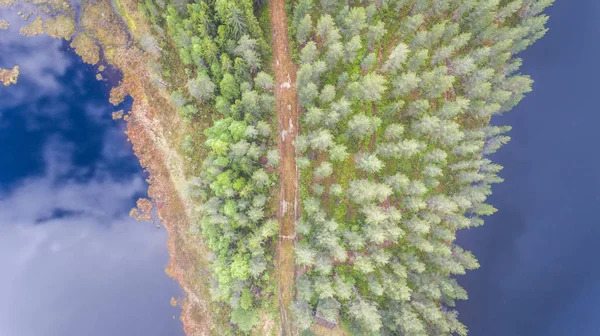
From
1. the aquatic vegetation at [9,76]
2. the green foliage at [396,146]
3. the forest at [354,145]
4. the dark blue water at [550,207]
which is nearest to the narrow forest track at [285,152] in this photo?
the forest at [354,145]

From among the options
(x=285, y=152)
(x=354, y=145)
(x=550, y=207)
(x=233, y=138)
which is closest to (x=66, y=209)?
(x=233, y=138)

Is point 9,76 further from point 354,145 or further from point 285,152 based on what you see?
point 354,145

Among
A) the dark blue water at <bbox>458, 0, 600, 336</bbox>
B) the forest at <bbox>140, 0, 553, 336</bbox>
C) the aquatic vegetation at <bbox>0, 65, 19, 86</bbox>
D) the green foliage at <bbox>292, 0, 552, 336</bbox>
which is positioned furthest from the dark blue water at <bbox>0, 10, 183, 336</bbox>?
the dark blue water at <bbox>458, 0, 600, 336</bbox>

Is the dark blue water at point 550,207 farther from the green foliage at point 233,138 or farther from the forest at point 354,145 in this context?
the green foliage at point 233,138

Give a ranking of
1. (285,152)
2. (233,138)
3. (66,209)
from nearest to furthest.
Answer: (233,138)
(285,152)
(66,209)

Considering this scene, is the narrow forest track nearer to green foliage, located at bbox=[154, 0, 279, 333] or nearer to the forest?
the forest

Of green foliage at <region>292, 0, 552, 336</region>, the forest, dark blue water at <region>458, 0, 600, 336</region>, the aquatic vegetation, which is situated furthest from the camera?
the aquatic vegetation
